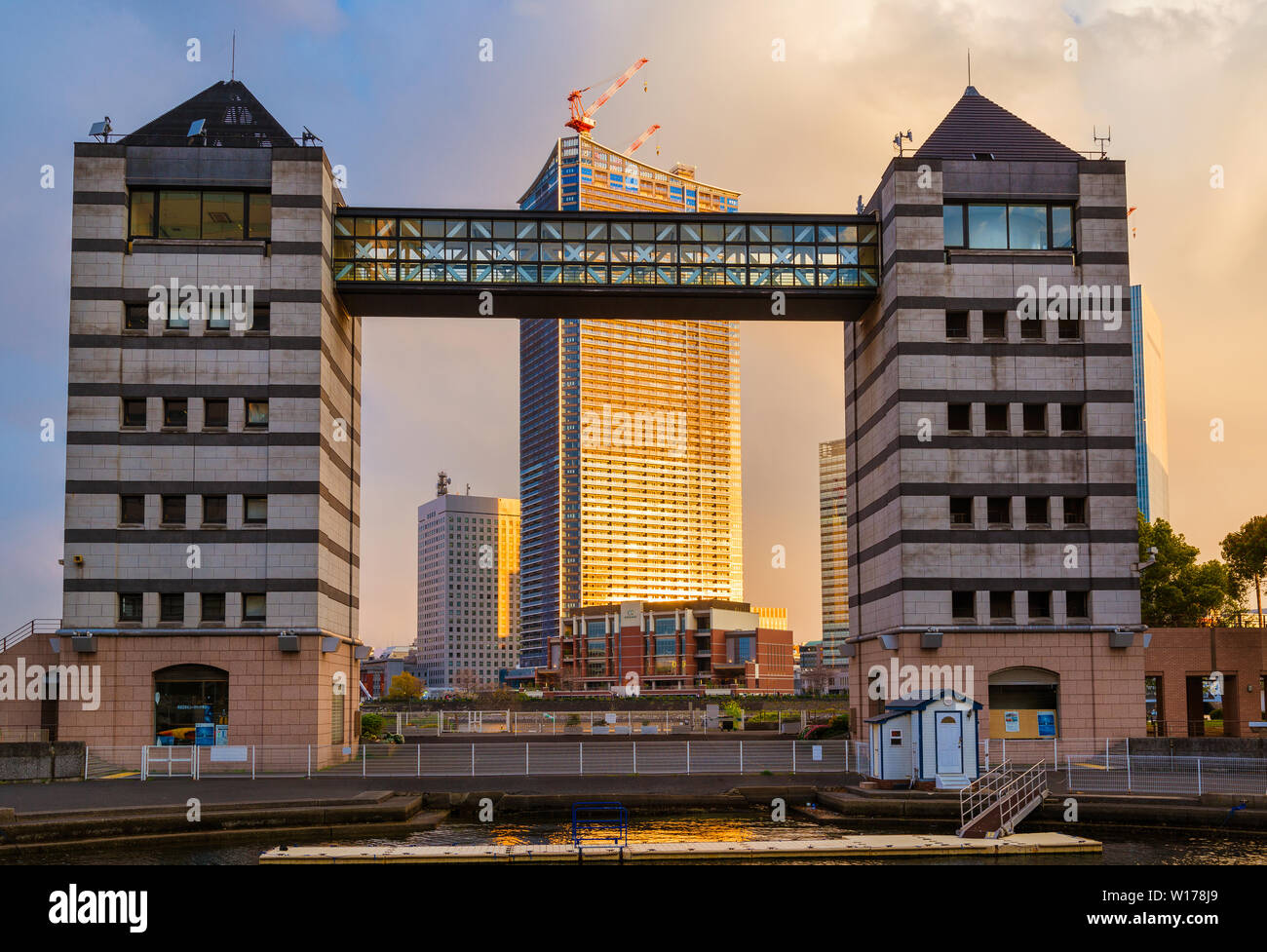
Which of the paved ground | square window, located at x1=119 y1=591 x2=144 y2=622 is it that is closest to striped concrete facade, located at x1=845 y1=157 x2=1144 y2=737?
the paved ground

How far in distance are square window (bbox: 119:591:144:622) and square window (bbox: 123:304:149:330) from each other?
11.4 metres

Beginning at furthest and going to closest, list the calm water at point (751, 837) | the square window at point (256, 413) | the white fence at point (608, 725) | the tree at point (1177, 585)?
the tree at point (1177, 585)
the white fence at point (608, 725)
the square window at point (256, 413)
the calm water at point (751, 837)

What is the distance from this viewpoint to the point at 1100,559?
175 feet

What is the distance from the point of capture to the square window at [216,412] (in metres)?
52.5

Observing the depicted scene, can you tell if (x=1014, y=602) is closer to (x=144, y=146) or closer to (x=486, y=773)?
(x=486, y=773)

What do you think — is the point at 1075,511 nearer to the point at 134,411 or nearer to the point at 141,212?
the point at 134,411

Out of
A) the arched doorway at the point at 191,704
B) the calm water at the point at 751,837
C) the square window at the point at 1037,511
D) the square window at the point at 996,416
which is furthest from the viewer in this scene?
the square window at the point at 996,416

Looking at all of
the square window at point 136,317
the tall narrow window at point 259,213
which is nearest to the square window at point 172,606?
the square window at point 136,317

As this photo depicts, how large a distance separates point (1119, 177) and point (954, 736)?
2928cm

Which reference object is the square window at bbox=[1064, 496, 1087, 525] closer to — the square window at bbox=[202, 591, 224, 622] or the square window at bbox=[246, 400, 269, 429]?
the square window at bbox=[246, 400, 269, 429]

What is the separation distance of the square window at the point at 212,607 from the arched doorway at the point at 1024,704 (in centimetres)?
3286

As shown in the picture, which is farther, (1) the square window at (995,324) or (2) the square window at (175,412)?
(1) the square window at (995,324)

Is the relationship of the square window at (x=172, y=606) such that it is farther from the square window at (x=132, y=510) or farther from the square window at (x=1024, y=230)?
the square window at (x=1024, y=230)

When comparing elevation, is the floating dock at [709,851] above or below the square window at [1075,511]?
below
